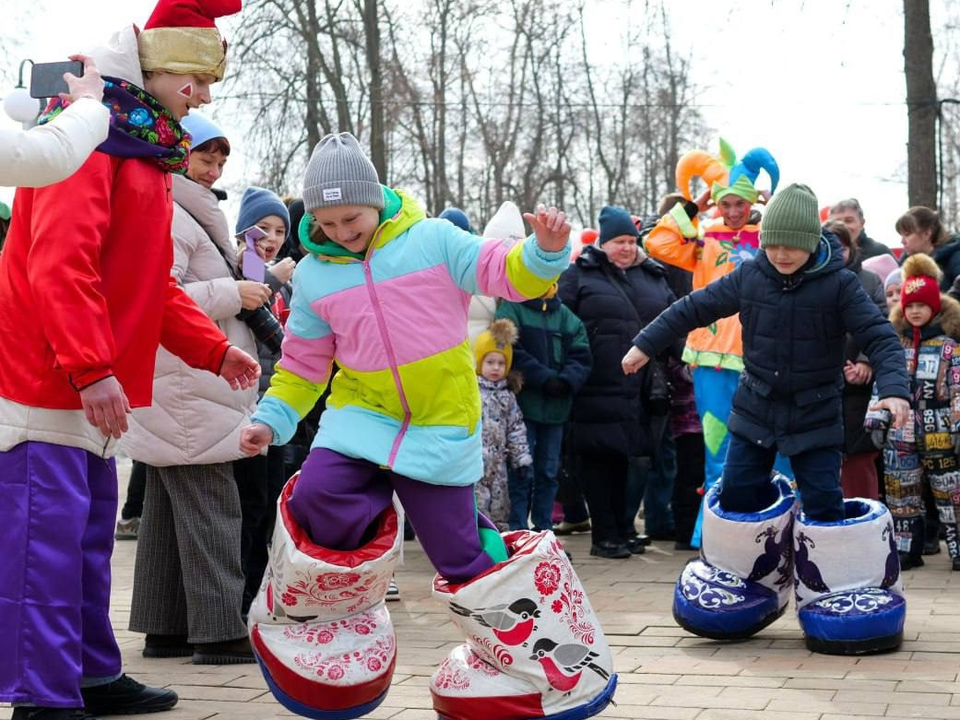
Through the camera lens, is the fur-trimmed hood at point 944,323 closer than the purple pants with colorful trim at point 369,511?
No

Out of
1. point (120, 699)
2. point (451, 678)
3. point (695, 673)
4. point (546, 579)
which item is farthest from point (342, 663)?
point (695, 673)

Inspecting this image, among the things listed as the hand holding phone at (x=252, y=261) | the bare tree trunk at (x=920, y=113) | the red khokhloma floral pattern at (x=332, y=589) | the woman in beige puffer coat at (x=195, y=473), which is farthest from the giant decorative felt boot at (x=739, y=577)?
the bare tree trunk at (x=920, y=113)

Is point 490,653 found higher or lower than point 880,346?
lower

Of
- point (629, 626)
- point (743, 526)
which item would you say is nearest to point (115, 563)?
point (629, 626)

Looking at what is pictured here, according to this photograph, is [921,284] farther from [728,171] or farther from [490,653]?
[490,653]

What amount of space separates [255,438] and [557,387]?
4.00m

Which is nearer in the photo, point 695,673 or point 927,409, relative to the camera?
point 695,673

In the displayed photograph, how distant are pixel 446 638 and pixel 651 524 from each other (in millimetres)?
3561

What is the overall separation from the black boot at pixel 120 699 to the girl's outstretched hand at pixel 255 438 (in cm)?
90

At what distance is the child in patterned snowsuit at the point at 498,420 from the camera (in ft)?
27.0

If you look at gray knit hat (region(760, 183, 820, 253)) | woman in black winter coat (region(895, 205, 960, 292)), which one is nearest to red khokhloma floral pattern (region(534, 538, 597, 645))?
gray knit hat (region(760, 183, 820, 253))

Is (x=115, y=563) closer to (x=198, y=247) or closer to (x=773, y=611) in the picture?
(x=198, y=247)

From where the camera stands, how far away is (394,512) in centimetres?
439

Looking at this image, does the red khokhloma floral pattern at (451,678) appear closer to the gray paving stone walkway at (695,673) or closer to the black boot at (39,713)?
the gray paving stone walkway at (695,673)
